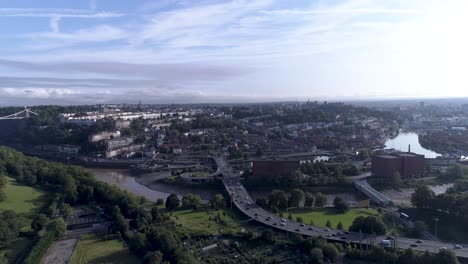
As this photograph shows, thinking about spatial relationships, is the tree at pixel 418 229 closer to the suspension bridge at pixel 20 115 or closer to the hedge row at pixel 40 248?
the hedge row at pixel 40 248

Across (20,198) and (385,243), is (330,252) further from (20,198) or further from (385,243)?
(20,198)

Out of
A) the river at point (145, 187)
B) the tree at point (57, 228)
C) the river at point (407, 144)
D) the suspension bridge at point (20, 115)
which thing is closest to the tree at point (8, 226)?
the tree at point (57, 228)

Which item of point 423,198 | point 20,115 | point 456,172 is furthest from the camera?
point 20,115

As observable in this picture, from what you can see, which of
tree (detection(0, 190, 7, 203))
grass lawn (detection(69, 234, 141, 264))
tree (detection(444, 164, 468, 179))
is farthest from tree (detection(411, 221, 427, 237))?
tree (detection(0, 190, 7, 203))

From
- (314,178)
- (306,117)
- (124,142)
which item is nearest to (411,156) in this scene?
(314,178)

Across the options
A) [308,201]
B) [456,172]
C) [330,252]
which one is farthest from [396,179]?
[330,252]

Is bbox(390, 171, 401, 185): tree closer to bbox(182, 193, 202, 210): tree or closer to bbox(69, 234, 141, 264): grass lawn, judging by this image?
bbox(182, 193, 202, 210): tree
